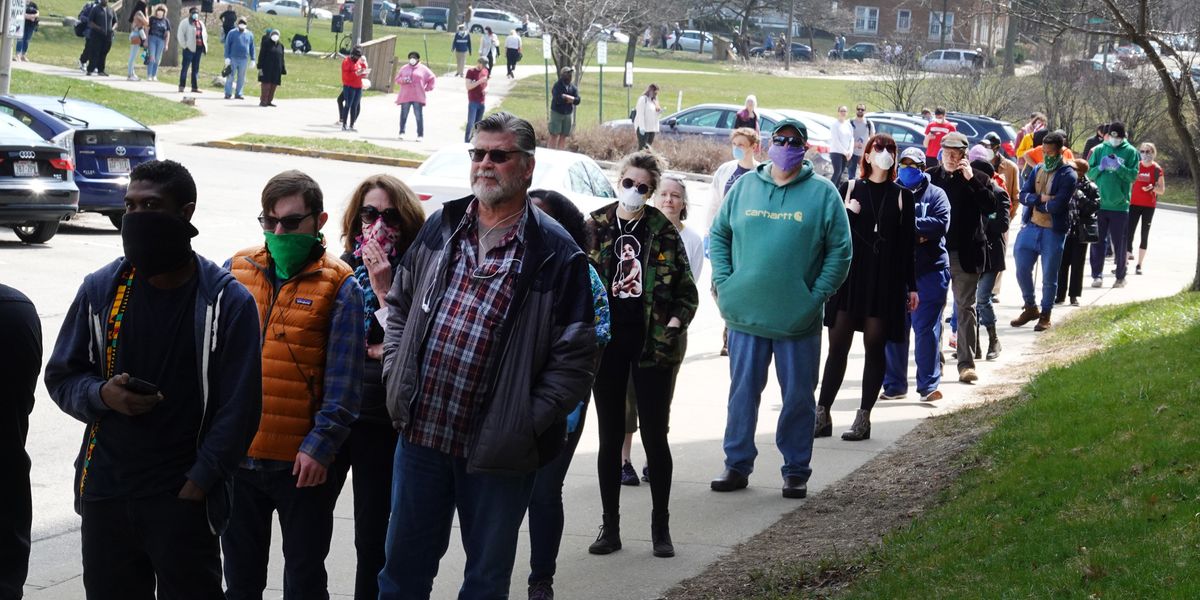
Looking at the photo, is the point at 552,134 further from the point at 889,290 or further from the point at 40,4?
the point at 40,4

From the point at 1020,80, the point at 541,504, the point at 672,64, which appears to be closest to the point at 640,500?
the point at 541,504

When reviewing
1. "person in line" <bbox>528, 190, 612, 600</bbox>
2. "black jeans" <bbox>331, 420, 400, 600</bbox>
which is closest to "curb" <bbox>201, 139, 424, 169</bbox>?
"person in line" <bbox>528, 190, 612, 600</bbox>

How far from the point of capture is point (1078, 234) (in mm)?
17203

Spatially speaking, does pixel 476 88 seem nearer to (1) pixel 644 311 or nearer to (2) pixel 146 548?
(1) pixel 644 311

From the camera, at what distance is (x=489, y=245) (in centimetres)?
482

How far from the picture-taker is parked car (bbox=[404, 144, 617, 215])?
15.5 meters

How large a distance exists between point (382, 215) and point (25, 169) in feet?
38.0

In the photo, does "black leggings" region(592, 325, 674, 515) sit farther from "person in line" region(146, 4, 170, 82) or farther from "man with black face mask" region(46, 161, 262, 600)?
"person in line" region(146, 4, 170, 82)

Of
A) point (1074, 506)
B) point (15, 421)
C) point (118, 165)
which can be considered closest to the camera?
point (15, 421)

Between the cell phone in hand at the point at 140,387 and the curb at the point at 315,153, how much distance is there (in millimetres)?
23977

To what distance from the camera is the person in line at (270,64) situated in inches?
1368

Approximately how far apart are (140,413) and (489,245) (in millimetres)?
1250

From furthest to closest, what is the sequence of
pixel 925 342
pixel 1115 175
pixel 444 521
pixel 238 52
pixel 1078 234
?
pixel 238 52
pixel 1115 175
pixel 1078 234
pixel 925 342
pixel 444 521

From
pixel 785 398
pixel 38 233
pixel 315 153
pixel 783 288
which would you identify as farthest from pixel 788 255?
pixel 315 153
